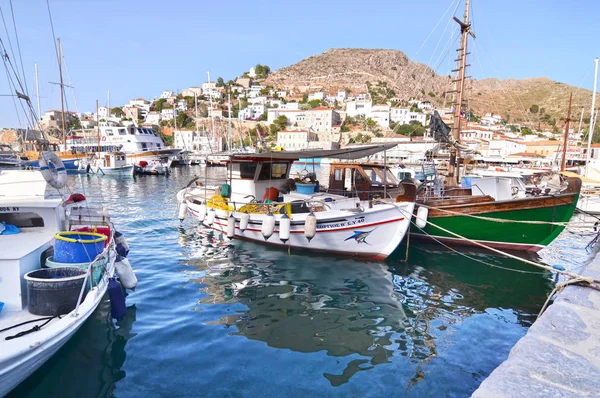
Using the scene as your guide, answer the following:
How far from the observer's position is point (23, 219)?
7.08m

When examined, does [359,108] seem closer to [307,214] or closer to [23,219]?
[307,214]

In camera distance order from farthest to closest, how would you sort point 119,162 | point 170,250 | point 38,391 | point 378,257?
point 119,162, point 170,250, point 378,257, point 38,391

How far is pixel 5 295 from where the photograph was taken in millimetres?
5090

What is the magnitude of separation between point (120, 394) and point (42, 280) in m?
1.90

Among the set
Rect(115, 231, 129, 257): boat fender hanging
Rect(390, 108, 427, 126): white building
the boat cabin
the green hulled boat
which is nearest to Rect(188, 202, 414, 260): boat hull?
the green hulled boat

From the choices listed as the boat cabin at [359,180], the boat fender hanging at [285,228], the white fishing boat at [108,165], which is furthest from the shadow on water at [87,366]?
the white fishing boat at [108,165]

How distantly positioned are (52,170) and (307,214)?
6417 millimetres

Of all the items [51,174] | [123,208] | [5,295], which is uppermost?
[51,174]

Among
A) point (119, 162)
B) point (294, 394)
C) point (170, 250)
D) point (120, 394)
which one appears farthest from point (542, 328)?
point (119, 162)

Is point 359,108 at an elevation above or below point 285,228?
above

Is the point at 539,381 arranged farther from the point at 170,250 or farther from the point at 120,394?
the point at 170,250

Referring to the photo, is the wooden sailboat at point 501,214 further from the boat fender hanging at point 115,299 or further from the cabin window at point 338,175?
the boat fender hanging at point 115,299

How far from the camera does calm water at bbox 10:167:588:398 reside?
203 inches

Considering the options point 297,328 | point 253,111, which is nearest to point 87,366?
point 297,328
